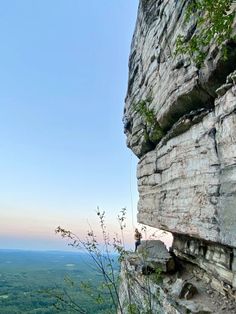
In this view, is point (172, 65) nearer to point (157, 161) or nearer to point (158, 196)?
point (157, 161)

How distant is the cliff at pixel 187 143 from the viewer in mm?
6820

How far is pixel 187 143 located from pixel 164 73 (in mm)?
2517

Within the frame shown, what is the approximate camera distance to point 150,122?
36.9 feet

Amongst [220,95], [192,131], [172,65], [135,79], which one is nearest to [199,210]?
[192,131]

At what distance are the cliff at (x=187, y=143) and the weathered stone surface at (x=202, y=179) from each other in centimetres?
2

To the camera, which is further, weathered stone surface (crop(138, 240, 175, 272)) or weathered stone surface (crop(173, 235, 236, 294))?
weathered stone surface (crop(138, 240, 175, 272))

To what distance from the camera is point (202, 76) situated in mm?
→ 7656

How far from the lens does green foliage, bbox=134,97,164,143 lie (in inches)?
433

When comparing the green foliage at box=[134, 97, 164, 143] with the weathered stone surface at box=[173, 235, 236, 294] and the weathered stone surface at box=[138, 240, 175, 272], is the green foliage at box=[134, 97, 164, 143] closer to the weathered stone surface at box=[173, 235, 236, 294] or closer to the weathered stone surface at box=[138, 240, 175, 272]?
the weathered stone surface at box=[173, 235, 236, 294]

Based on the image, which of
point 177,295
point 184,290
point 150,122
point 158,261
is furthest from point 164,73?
point 177,295

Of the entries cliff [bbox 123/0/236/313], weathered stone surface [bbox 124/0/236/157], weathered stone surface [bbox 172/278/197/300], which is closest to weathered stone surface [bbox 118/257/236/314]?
weathered stone surface [bbox 172/278/197/300]

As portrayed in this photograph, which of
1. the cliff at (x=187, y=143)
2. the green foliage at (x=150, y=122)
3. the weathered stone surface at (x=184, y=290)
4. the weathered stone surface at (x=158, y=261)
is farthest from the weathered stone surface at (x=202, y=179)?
the weathered stone surface at (x=184, y=290)

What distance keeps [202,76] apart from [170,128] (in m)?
2.70

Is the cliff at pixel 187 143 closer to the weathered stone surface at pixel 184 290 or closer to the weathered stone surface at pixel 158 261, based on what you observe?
the weathered stone surface at pixel 158 261
